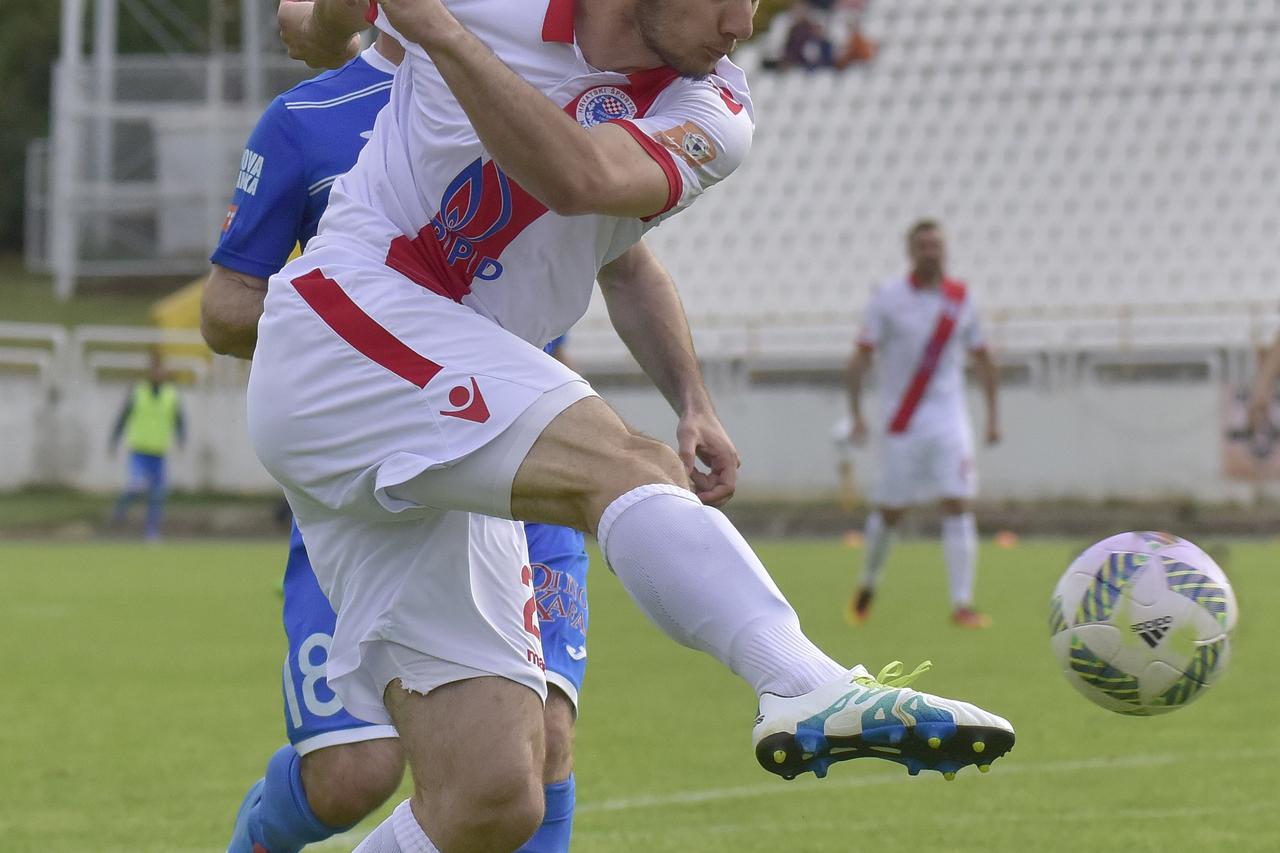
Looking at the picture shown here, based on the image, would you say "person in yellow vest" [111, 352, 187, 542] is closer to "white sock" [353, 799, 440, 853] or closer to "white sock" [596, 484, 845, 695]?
"white sock" [353, 799, 440, 853]

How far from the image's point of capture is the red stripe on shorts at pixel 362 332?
2979mm

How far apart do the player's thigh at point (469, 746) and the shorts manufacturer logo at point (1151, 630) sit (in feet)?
4.21

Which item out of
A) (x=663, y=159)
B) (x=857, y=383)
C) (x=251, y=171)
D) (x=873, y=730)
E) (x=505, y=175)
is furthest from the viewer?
(x=857, y=383)

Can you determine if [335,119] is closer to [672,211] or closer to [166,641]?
[672,211]

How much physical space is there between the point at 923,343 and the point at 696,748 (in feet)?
17.8

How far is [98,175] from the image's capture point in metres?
32.2

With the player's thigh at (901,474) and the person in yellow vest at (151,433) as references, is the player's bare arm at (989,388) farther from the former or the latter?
the person in yellow vest at (151,433)

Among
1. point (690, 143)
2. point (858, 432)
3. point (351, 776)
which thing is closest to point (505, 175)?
point (690, 143)

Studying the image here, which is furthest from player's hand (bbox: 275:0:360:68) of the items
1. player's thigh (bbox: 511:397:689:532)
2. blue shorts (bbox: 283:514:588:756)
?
player's thigh (bbox: 511:397:689:532)

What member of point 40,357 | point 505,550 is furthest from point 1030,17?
point 505,550

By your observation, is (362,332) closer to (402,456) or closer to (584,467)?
(402,456)

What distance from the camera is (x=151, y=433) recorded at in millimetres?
21000

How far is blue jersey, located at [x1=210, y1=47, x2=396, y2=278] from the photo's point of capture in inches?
161

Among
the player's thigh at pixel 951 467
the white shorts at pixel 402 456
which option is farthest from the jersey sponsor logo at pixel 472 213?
the player's thigh at pixel 951 467
